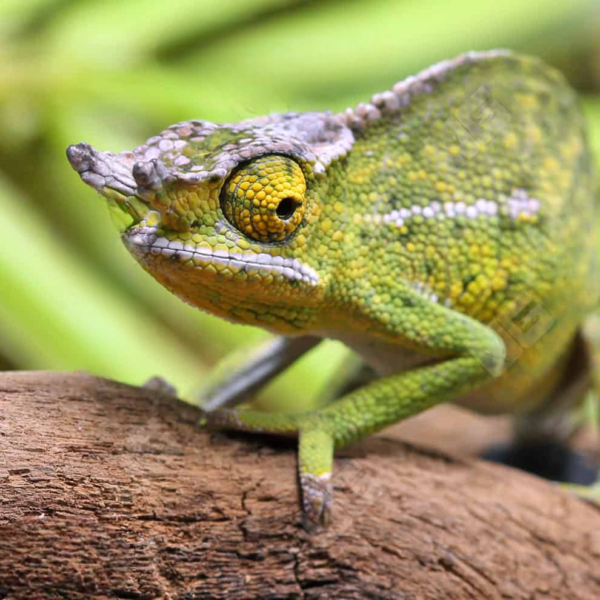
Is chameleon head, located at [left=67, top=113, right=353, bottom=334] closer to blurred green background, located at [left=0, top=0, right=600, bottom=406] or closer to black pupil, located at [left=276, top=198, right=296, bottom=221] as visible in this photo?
black pupil, located at [left=276, top=198, right=296, bottom=221]

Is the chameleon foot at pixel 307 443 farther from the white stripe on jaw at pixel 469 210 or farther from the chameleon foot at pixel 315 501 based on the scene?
the white stripe on jaw at pixel 469 210

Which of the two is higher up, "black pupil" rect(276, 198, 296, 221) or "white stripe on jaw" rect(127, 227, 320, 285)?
"black pupil" rect(276, 198, 296, 221)

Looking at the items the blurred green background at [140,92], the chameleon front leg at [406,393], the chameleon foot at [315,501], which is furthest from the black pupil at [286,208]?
the blurred green background at [140,92]

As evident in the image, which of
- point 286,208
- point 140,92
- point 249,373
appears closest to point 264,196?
point 286,208

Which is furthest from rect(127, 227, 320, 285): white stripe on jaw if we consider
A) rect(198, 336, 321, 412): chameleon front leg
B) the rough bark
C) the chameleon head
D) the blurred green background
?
the blurred green background

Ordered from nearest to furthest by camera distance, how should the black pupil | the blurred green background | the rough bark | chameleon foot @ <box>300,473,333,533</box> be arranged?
the rough bark
the black pupil
chameleon foot @ <box>300,473,333,533</box>
the blurred green background

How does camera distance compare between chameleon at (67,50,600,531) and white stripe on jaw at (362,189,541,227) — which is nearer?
chameleon at (67,50,600,531)

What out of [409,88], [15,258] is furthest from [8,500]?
[15,258]
